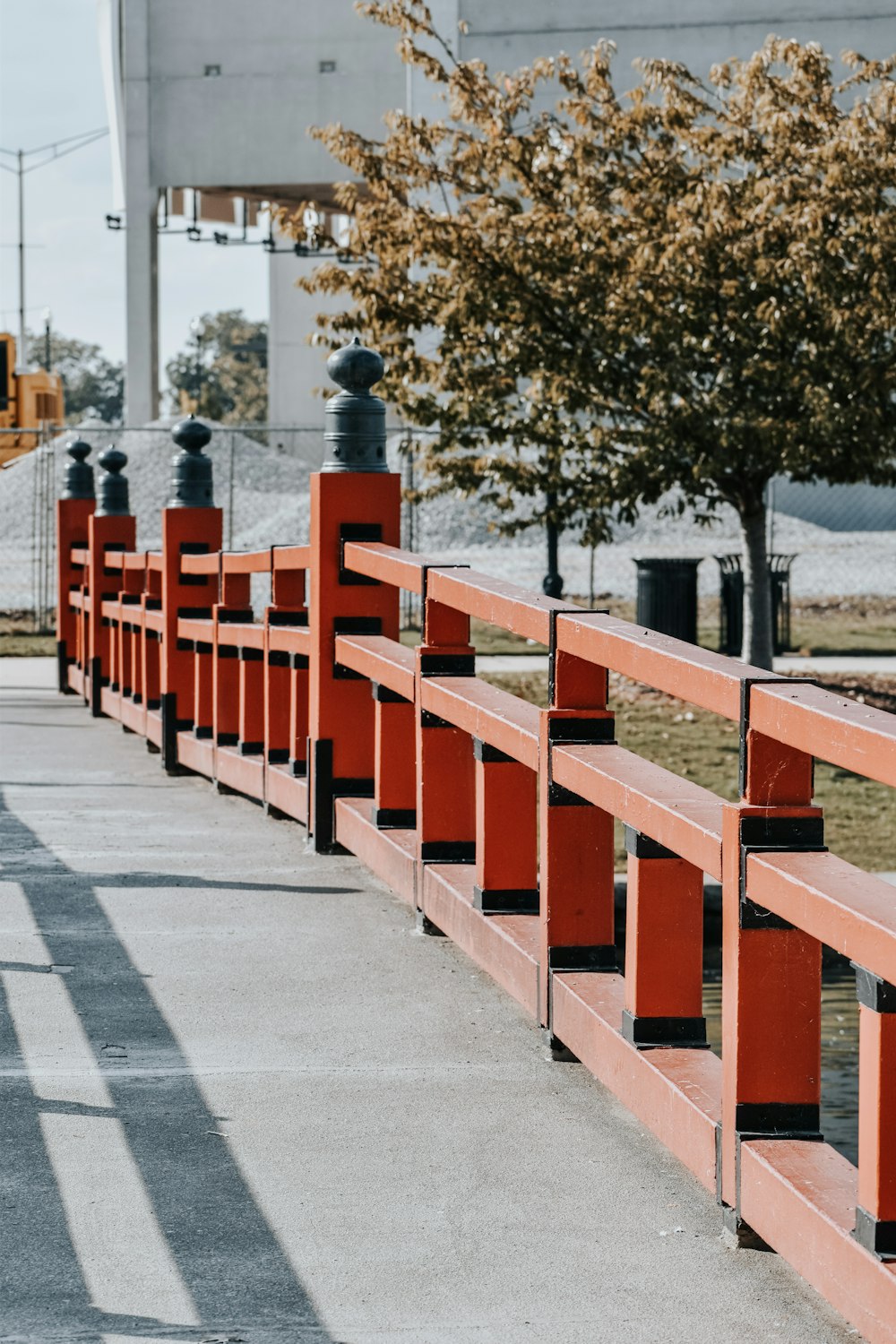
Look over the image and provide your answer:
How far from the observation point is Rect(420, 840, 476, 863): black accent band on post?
611cm

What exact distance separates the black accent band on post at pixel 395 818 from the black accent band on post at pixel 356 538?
0.95 meters

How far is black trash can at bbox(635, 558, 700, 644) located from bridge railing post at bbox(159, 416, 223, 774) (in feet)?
30.4

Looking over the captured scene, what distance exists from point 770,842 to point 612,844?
1396 mm

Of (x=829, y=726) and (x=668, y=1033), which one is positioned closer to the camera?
(x=829, y=726)

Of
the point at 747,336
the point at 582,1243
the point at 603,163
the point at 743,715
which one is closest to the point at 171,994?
the point at 582,1243

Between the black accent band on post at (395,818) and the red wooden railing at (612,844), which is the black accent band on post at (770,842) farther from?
the black accent band on post at (395,818)

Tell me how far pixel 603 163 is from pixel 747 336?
2.14 meters

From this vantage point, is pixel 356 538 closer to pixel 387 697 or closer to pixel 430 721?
pixel 387 697

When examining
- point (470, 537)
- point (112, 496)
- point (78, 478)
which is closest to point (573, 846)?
point (112, 496)

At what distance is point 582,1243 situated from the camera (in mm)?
3570

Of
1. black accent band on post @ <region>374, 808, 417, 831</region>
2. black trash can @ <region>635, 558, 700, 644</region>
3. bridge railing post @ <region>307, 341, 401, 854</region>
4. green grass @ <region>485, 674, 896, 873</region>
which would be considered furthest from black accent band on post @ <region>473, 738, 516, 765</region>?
black trash can @ <region>635, 558, 700, 644</region>

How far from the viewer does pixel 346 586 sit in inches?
291

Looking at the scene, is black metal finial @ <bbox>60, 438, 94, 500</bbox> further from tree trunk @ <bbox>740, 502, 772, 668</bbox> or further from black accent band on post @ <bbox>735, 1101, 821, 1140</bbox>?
black accent band on post @ <bbox>735, 1101, 821, 1140</bbox>

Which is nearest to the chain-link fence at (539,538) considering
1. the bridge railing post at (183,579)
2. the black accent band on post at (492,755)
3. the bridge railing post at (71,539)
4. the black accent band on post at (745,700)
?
the bridge railing post at (71,539)
